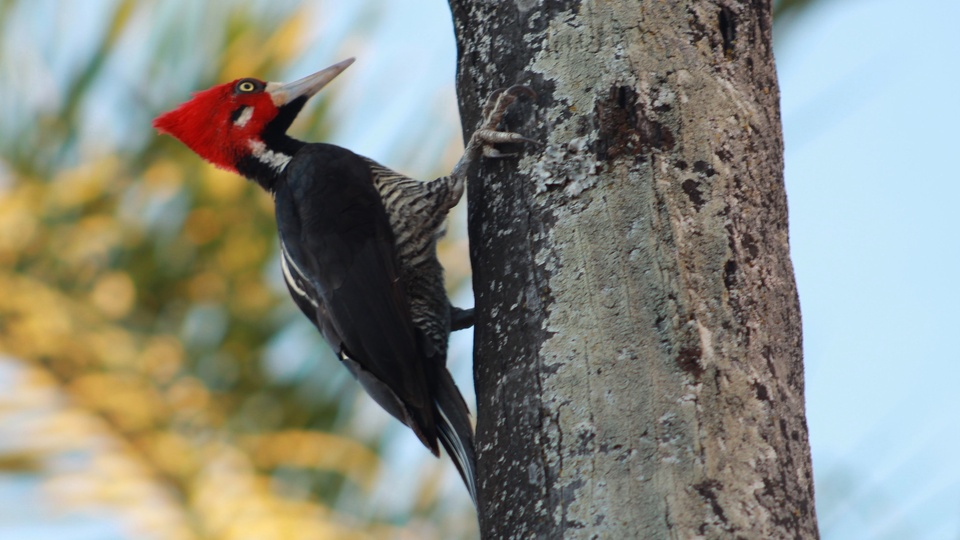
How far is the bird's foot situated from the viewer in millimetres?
2264

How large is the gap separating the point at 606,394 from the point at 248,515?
57.6 inches

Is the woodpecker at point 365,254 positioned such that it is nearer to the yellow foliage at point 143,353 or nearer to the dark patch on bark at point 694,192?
the yellow foliage at point 143,353

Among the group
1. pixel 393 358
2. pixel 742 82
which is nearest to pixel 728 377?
pixel 742 82

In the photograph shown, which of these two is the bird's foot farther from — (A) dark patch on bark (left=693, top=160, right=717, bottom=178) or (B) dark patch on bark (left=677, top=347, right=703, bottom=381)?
(B) dark patch on bark (left=677, top=347, right=703, bottom=381)

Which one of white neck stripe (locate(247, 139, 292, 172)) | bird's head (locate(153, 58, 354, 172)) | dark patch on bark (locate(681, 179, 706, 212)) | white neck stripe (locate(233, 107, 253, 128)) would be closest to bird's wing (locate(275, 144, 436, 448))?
white neck stripe (locate(247, 139, 292, 172))

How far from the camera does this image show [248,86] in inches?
146

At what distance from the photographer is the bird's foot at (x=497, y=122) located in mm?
2264

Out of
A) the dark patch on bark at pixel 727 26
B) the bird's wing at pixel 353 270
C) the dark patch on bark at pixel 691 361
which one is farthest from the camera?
the bird's wing at pixel 353 270

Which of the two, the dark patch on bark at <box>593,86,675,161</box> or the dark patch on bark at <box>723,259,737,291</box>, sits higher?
the dark patch on bark at <box>593,86,675,161</box>

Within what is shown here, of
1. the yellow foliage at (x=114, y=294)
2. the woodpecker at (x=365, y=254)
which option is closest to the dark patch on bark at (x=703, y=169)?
the woodpecker at (x=365, y=254)

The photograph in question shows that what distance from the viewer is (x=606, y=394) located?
5.87ft

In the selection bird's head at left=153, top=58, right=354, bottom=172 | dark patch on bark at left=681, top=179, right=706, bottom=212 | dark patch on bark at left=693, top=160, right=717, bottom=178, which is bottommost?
dark patch on bark at left=681, top=179, right=706, bottom=212

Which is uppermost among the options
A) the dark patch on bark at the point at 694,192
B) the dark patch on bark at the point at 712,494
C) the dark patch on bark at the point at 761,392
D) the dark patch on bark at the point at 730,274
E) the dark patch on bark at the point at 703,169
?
the dark patch on bark at the point at 703,169

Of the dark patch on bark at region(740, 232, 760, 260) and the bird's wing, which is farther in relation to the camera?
the bird's wing
